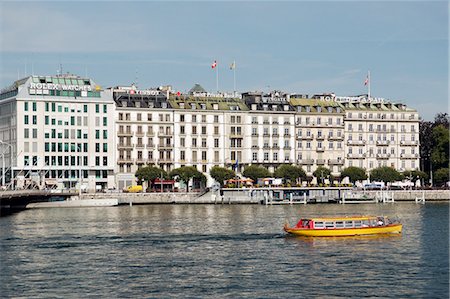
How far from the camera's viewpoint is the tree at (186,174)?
150m

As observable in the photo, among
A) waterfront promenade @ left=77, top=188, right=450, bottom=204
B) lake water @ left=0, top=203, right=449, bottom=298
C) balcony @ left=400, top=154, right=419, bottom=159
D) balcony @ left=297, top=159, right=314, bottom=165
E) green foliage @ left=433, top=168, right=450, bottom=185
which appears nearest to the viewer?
lake water @ left=0, top=203, right=449, bottom=298

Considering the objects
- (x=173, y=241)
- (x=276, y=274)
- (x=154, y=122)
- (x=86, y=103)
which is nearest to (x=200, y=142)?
(x=154, y=122)

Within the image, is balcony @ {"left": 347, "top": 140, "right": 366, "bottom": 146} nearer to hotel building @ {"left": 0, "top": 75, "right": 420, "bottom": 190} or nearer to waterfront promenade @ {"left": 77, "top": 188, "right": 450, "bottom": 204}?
hotel building @ {"left": 0, "top": 75, "right": 420, "bottom": 190}

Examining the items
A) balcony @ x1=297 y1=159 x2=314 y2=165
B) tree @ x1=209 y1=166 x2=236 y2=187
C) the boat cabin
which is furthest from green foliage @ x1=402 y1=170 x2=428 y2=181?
the boat cabin

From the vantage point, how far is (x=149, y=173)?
148250 millimetres

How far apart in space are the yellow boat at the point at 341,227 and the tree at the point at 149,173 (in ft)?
238

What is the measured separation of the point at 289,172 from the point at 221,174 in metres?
12.4

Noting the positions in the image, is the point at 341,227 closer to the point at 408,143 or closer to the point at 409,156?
the point at 409,156

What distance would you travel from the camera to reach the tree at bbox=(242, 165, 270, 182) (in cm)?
15312

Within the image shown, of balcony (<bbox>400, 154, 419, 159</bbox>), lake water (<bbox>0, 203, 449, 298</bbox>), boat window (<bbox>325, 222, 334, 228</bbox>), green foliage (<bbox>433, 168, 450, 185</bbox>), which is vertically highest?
balcony (<bbox>400, 154, 419, 159</bbox>)

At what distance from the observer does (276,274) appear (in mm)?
53906

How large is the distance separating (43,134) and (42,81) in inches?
394

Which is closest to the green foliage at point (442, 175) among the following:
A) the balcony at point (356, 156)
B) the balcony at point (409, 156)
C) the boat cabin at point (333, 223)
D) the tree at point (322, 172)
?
the balcony at point (409, 156)

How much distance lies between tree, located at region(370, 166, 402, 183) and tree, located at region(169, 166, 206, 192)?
103 ft
